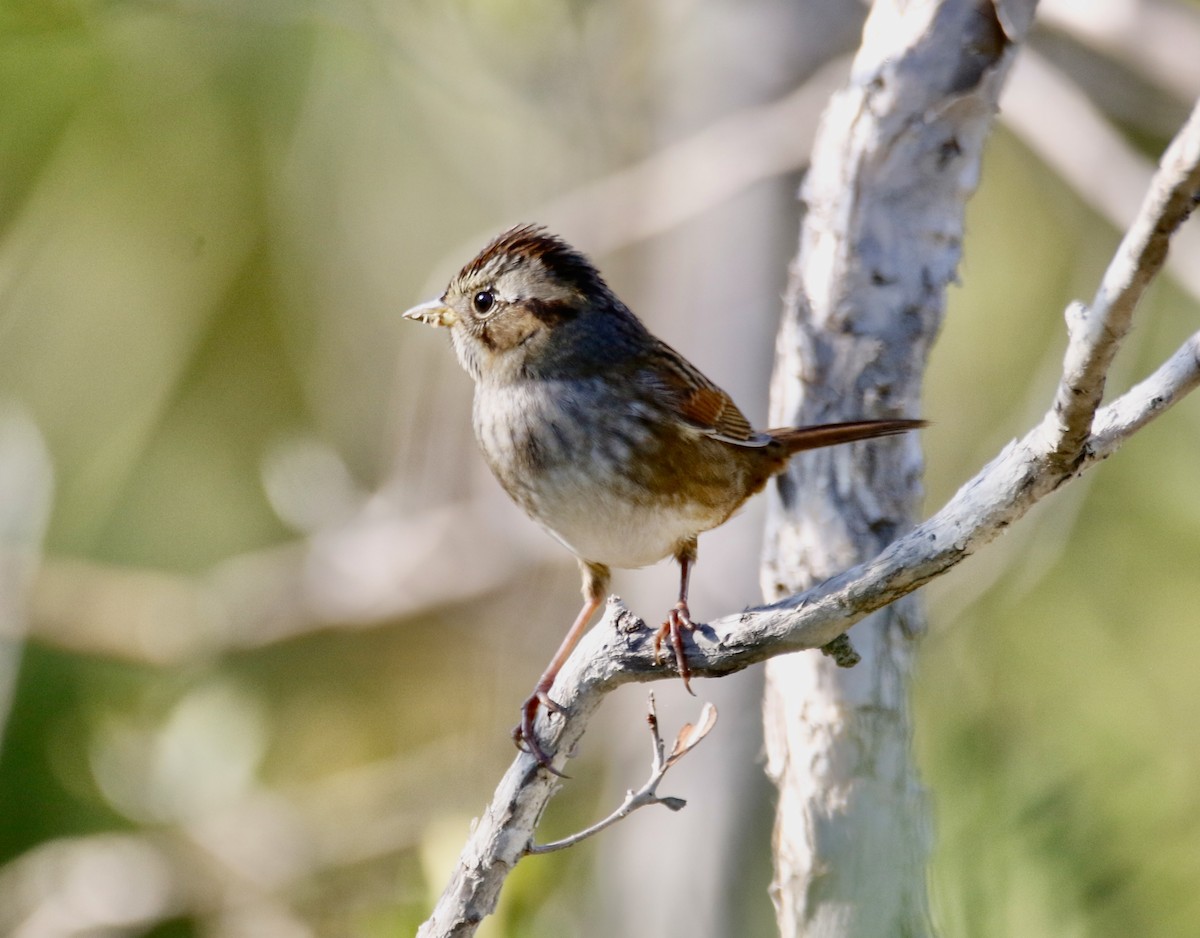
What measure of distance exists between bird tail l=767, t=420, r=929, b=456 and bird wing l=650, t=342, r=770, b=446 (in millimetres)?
69

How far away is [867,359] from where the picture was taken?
2.60 metres

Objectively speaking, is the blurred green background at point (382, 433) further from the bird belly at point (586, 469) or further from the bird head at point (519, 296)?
the bird head at point (519, 296)

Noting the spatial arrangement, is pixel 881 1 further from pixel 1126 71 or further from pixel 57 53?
pixel 57 53

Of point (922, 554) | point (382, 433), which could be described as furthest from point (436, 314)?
point (382, 433)

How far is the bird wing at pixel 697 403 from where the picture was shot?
9.00ft

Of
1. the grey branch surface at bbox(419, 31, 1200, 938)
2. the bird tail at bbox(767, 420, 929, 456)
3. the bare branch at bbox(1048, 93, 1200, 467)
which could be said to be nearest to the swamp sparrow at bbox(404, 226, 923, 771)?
the bird tail at bbox(767, 420, 929, 456)

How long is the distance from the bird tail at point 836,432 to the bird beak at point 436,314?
2.55 feet

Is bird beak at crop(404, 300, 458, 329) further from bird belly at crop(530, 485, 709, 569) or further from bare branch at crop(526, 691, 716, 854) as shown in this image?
bare branch at crop(526, 691, 716, 854)

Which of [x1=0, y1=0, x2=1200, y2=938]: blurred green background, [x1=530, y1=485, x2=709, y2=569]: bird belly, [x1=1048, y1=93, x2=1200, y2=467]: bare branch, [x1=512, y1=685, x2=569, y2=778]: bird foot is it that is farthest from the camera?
[x1=0, y1=0, x2=1200, y2=938]: blurred green background

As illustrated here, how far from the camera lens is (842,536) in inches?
100

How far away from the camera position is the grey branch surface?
1411mm

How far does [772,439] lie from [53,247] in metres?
3.59

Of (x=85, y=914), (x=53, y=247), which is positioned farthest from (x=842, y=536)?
(x=53, y=247)

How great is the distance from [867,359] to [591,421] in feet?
1.83
